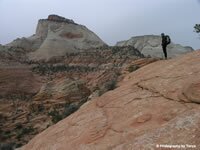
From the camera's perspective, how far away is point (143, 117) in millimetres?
9422

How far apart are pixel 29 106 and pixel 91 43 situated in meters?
48.3

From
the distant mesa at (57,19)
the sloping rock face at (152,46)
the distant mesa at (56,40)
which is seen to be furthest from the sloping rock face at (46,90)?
the sloping rock face at (152,46)

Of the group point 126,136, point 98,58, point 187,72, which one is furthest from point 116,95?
point 98,58

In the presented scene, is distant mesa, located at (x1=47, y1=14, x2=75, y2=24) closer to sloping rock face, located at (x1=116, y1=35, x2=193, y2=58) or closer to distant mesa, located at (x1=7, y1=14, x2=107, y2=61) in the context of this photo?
distant mesa, located at (x1=7, y1=14, x2=107, y2=61)

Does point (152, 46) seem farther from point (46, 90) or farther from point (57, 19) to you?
point (46, 90)

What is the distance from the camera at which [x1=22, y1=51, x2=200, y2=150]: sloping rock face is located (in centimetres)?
754

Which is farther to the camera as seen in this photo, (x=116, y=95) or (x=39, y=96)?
(x=39, y=96)

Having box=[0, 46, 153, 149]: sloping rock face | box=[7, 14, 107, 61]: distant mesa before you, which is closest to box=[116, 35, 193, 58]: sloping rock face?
box=[7, 14, 107, 61]: distant mesa

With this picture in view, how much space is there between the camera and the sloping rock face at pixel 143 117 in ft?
24.7

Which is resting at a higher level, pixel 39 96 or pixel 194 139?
pixel 194 139

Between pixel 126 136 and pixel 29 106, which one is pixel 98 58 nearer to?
pixel 29 106

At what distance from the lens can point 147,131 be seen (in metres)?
8.30

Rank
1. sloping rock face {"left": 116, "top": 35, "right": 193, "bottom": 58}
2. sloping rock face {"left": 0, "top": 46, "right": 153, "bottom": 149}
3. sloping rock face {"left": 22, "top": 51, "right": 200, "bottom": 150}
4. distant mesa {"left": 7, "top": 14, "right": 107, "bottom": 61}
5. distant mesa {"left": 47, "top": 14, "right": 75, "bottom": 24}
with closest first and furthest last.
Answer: sloping rock face {"left": 22, "top": 51, "right": 200, "bottom": 150} → sloping rock face {"left": 0, "top": 46, "right": 153, "bottom": 149} → distant mesa {"left": 7, "top": 14, "right": 107, "bottom": 61} → distant mesa {"left": 47, "top": 14, "right": 75, "bottom": 24} → sloping rock face {"left": 116, "top": 35, "right": 193, "bottom": 58}

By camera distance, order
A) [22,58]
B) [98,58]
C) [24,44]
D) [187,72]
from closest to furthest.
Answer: [187,72] → [98,58] → [22,58] → [24,44]
